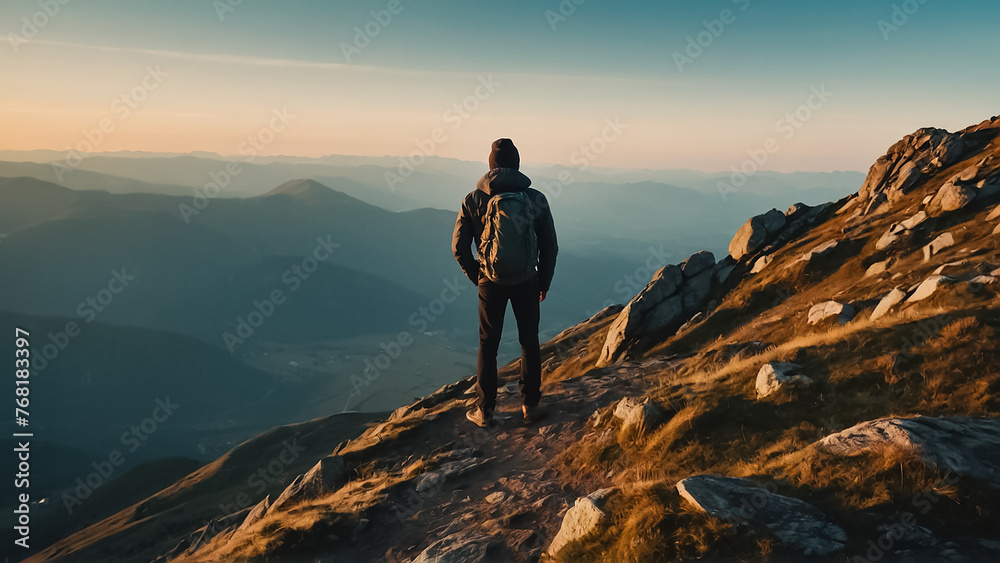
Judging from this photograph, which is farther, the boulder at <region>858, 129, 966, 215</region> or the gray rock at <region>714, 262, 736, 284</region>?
the boulder at <region>858, 129, 966, 215</region>

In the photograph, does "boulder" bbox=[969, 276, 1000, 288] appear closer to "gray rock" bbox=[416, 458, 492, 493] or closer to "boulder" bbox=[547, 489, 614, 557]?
"boulder" bbox=[547, 489, 614, 557]

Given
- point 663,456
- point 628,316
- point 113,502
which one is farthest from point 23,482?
point 663,456

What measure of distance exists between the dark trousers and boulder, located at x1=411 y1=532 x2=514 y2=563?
4.03 m

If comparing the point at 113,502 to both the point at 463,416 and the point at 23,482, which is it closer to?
the point at 23,482

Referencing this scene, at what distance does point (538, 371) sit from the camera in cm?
1233

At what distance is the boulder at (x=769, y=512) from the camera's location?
5.33 m

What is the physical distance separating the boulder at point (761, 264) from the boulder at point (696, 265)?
2819 mm

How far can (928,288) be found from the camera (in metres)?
14.3

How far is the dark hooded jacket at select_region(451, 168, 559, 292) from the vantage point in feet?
35.2

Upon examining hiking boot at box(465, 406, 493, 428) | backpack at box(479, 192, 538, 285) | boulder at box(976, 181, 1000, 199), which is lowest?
hiking boot at box(465, 406, 493, 428)

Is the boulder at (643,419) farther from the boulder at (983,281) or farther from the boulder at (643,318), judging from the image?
the boulder at (643,318)

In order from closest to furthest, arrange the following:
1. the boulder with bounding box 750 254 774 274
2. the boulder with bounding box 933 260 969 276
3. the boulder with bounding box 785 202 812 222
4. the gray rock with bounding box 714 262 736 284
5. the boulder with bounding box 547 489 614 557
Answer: the boulder with bounding box 547 489 614 557
the boulder with bounding box 933 260 969 276
the boulder with bounding box 750 254 774 274
the gray rock with bounding box 714 262 736 284
the boulder with bounding box 785 202 812 222

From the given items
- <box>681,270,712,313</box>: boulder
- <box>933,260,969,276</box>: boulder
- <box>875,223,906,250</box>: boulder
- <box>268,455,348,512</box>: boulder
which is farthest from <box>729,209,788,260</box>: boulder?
<box>268,455,348,512</box>: boulder

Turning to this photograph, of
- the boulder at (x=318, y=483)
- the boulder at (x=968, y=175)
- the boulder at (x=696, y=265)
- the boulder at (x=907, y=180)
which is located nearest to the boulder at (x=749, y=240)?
the boulder at (x=696, y=265)
